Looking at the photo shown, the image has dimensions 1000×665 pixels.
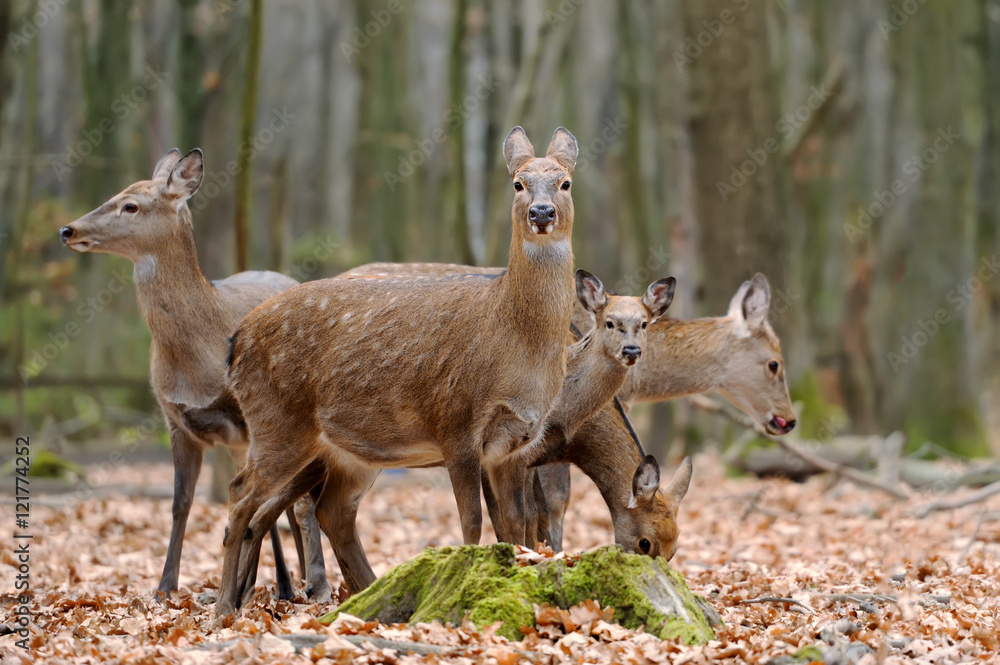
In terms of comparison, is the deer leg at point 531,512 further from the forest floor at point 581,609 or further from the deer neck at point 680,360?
the deer neck at point 680,360

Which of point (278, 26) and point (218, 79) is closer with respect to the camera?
point (218, 79)

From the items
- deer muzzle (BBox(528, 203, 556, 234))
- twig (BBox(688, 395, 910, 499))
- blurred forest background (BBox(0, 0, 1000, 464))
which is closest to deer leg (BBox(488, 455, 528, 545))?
deer muzzle (BBox(528, 203, 556, 234))

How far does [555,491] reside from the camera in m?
8.62

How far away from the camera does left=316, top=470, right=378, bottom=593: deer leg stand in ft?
25.5

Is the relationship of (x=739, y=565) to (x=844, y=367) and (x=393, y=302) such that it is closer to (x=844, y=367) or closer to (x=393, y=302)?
(x=393, y=302)

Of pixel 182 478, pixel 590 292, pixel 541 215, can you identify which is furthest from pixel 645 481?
pixel 182 478

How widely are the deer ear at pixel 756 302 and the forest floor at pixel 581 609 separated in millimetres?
1911

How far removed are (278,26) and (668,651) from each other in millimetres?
32055

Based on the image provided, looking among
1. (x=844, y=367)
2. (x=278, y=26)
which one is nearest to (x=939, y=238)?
(x=844, y=367)

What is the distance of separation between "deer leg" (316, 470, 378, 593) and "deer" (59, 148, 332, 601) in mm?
502

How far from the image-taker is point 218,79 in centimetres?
1636

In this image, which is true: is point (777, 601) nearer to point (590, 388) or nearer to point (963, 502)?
point (590, 388)

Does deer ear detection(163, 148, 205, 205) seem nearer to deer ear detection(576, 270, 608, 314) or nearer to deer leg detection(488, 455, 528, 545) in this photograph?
deer ear detection(576, 270, 608, 314)

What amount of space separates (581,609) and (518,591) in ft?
1.09
